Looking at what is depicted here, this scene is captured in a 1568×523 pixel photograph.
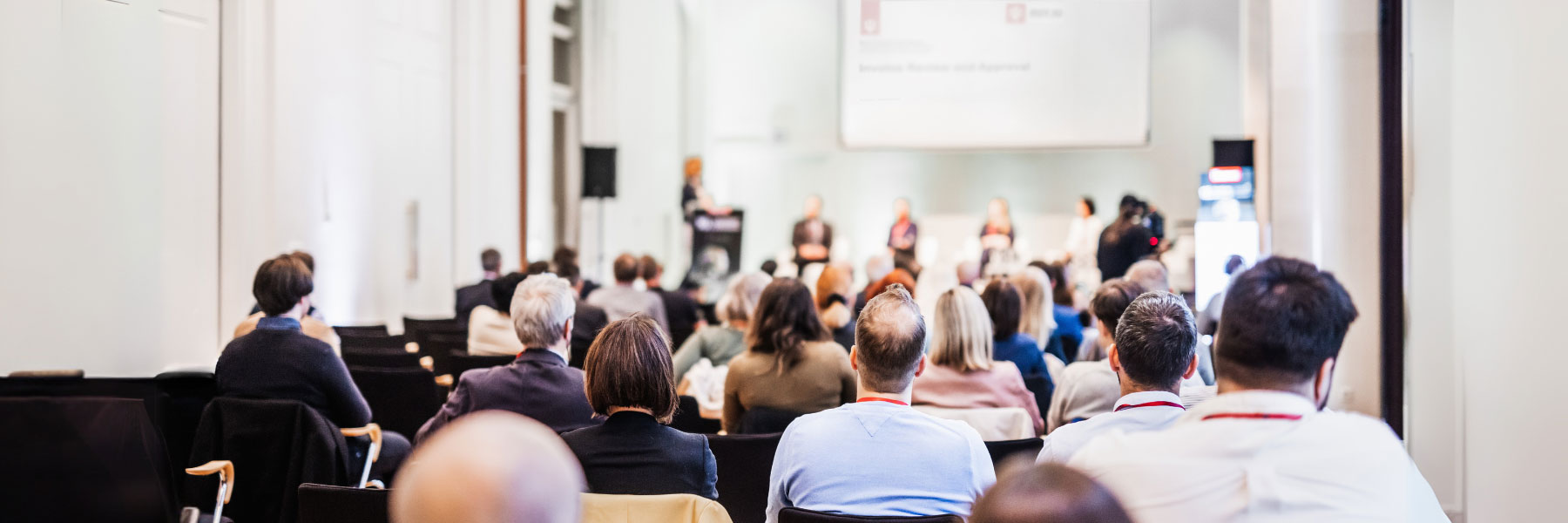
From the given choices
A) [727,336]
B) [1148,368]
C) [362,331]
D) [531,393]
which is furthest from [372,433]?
[362,331]

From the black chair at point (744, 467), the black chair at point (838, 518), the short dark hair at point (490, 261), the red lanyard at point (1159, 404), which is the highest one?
the short dark hair at point (490, 261)

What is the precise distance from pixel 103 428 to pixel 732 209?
952 cm

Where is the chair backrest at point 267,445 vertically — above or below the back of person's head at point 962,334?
below

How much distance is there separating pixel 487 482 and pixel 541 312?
8.14 ft

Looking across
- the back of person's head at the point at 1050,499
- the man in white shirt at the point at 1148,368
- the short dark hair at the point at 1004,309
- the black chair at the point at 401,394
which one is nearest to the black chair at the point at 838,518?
the man in white shirt at the point at 1148,368

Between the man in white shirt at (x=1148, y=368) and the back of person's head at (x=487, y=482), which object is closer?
the back of person's head at (x=487, y=482)

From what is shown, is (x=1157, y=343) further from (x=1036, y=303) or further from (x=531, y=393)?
(x=1036, y=303)

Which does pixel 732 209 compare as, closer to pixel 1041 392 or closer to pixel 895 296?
pixel 1041 392

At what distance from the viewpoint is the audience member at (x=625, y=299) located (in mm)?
6547

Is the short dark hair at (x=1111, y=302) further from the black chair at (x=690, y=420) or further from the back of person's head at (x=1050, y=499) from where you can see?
the back of person's head at (x=1050, y=499)

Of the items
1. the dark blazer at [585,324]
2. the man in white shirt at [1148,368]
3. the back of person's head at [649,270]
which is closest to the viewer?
the man in white shirt at [1148,368]

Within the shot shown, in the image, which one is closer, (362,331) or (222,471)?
(222,471)

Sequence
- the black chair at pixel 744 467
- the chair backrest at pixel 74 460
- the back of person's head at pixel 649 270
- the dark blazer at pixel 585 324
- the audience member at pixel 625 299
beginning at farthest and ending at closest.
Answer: the back of person's head at pixel 649 270 → the audience member at pixel 625 299 → the dark blazer at pixel 585 324 → the black chair at pixel 744 467 → the chair backrest at pixel 74 460

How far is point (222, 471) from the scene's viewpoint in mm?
3234
